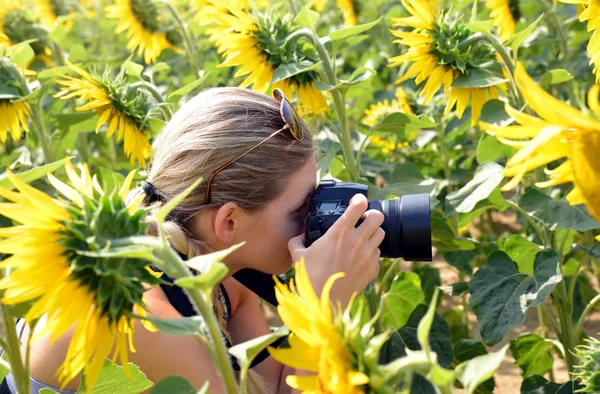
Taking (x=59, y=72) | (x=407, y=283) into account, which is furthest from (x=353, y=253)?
(x=59, y=72)

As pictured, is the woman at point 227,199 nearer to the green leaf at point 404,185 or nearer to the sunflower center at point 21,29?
the green leaf at point 404,185

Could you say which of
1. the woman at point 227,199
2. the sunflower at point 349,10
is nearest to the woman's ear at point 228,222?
the woman at point 227,199

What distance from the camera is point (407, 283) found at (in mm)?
1517

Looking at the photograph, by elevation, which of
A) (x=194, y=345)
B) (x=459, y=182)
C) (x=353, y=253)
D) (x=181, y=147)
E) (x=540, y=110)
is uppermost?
(x=540, y=110)

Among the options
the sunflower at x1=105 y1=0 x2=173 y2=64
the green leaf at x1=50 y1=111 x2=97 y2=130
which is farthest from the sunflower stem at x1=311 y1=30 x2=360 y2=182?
the sunflower at x1=105 y1=0 x2=173 y2=64

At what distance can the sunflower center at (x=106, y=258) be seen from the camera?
63 centimetres

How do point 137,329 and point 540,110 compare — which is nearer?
point 540,110

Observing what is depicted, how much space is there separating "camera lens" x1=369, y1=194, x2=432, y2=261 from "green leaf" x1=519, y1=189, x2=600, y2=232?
11.0 inches

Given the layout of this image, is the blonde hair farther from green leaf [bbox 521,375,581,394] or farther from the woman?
green leaf [bbox 521,375,581,394]

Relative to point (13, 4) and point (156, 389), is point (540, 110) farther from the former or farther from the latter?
point (13, 4)

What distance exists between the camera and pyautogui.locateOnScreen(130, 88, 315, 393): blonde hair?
107 centimetres

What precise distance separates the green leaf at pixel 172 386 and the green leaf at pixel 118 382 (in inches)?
8.0

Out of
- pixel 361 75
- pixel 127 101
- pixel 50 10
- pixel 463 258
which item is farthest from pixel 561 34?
pixel 50 10

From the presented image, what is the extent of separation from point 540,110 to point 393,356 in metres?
0.86
